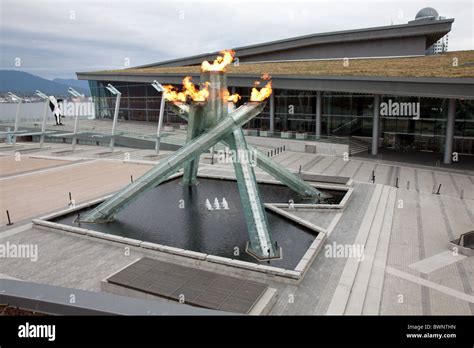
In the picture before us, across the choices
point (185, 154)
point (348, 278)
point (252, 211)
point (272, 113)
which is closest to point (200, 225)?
point (185, 154)

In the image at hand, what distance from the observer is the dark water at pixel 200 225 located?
1767 centimetres

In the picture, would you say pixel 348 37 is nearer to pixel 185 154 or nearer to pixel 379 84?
pixel 379 84

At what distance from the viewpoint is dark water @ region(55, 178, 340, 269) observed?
1767 cm

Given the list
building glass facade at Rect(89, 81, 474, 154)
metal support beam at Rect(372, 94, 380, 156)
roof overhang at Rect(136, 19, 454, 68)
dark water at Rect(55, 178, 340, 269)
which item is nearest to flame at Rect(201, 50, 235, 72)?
dark water at Rect(55, 178, 340, 269)

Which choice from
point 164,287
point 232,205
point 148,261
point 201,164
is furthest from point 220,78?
point 201,164

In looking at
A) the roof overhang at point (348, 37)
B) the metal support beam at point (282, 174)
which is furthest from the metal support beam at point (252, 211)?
the roof overhang at point (348, 37)

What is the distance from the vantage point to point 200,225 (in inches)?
802

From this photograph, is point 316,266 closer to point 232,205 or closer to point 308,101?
point 232,205

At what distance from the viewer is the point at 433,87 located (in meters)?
31.5

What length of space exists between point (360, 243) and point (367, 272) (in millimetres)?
2973

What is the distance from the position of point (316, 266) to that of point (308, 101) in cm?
3735

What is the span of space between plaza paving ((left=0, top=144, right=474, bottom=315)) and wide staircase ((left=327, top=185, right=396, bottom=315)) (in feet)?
0.14
